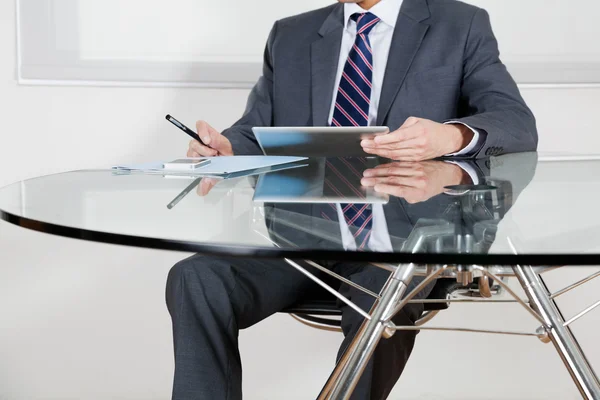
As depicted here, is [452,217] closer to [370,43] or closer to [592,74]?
[370,43]

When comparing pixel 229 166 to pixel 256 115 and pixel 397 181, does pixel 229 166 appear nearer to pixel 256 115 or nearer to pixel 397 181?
pixel 397 181

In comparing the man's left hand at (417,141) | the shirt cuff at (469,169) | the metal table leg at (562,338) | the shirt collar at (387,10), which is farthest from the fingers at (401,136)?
the shirt collar at (387,10)

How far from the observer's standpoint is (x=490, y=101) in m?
1.90

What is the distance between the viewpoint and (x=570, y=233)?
31.9 inches

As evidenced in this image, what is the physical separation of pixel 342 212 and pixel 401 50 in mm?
1188

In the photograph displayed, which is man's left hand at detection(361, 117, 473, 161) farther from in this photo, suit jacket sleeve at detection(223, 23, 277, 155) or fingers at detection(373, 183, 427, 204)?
suit jacket sleeve at detection(223, 23, 277, 155)

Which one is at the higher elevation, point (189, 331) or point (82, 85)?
point (82, 85)

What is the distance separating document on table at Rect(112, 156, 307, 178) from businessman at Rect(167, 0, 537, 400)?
0.54 ft

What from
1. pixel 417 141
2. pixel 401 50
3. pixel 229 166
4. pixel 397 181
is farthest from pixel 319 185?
pixel 401 50

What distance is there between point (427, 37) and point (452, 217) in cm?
124

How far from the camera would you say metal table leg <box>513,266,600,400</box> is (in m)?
1.24

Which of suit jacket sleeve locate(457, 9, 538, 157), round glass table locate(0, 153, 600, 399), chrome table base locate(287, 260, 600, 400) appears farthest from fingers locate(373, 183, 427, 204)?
suit jacket sleeve locate(457, 9, 538, 157)

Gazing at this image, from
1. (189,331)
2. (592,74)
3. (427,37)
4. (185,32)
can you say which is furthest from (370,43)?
(189,331)

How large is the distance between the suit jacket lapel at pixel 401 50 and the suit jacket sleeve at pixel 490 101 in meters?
0.14
